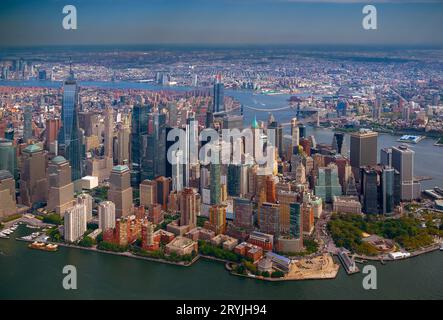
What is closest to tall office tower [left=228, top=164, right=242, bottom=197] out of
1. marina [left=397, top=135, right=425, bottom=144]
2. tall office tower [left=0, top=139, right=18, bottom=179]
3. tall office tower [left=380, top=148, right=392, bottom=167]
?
tall office tower [left=380, top=148, right=392, bottom=167]

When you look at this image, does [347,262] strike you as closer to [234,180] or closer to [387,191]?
[387,191]

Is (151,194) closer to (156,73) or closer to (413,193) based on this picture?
(413,193)

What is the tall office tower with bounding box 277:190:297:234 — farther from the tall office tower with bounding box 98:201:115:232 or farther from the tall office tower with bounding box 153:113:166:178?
the tall office tower with bounding box 153:113:166:178

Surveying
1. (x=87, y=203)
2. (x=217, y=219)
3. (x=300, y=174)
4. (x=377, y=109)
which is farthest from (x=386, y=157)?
(x=377, y=109)

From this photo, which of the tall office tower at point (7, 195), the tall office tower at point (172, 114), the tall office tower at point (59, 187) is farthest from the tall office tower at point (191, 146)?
the tall office tower at point (7, 195)

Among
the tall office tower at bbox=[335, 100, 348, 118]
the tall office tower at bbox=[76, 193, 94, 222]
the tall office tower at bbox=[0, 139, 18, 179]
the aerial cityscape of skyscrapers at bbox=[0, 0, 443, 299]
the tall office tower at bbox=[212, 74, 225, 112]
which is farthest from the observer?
the tall office tower at bbox=[335, 100, 348, 118]

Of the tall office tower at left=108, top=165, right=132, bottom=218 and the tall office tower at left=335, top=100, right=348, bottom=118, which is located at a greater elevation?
the tall office tower at left=335, top=100, right=348, bottom=118

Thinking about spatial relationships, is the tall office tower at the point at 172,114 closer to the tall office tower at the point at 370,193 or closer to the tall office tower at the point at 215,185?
the tall office tower at the point at 215,185
